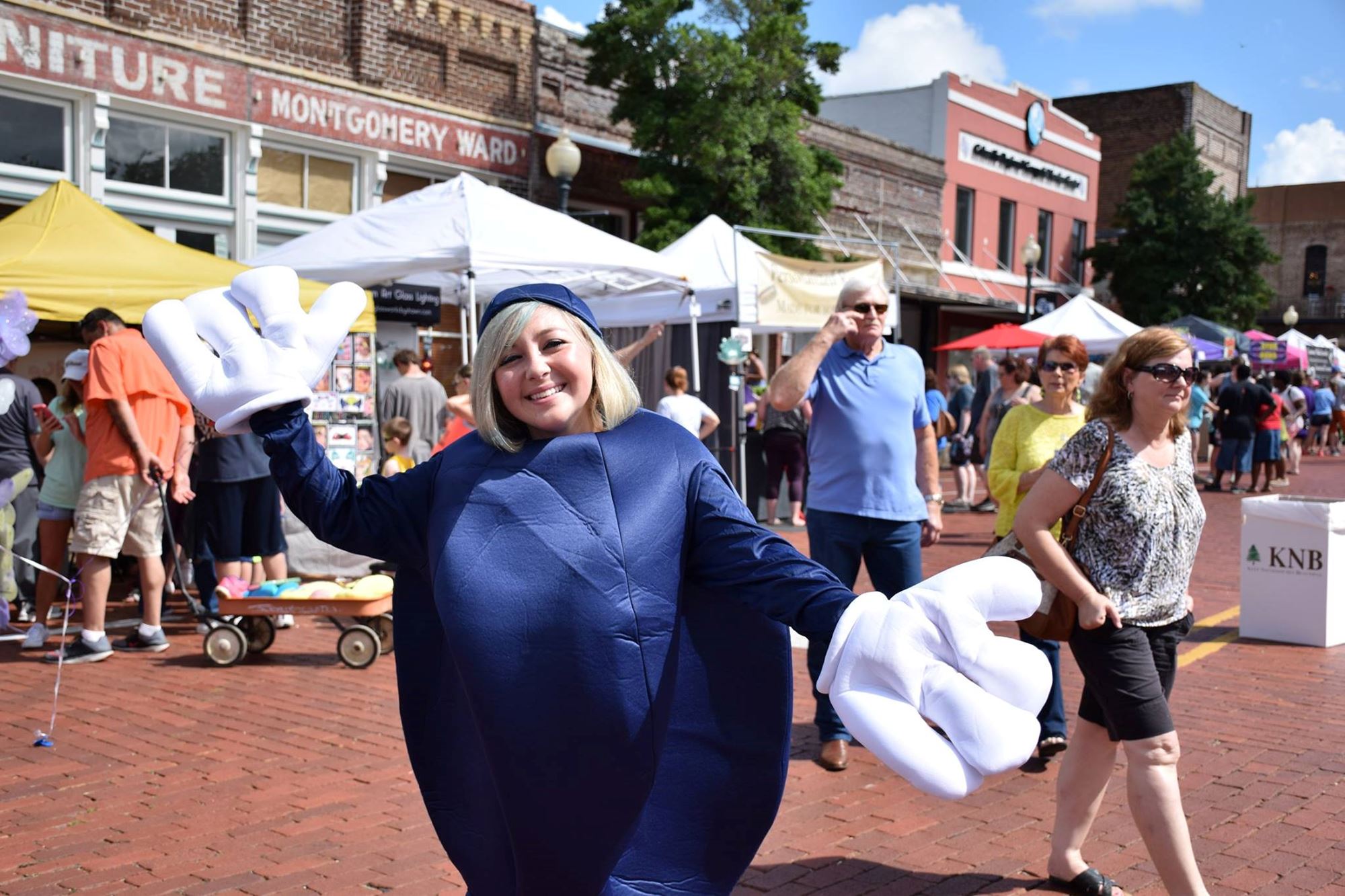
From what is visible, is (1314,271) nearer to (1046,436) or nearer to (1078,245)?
(1078,245)

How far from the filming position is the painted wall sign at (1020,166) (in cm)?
3038

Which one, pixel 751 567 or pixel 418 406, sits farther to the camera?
pixel 418 406

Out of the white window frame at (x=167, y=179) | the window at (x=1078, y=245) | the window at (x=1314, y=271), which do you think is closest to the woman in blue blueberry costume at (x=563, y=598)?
the white window frame at (x=167, y=179)

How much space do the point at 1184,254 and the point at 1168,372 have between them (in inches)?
1442

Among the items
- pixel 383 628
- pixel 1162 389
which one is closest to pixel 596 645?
pixel 1162 389

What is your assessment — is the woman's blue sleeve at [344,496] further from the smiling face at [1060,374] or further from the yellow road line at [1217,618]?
the yellow road line at [1217,618]

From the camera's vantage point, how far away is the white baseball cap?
714 cm

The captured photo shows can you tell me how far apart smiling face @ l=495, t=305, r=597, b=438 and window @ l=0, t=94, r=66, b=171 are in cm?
1201

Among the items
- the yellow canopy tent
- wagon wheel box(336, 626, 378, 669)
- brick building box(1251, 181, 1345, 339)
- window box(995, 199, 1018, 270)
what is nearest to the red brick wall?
the yellow canopy tent

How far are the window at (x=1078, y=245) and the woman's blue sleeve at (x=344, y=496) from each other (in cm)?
3649

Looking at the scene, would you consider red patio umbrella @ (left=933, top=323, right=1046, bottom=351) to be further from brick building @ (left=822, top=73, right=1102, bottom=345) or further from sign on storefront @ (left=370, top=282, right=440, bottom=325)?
sign on storefront @ (left=370, top=282, right=440, bottom=325)

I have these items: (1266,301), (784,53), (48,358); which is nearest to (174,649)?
(48,358)

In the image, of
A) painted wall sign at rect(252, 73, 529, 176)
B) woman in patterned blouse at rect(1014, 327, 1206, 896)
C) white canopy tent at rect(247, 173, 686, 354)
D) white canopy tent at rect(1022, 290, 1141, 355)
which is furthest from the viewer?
white canopy tent at rect(1022, 290, 1141, 355)

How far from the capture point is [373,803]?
178 inches
